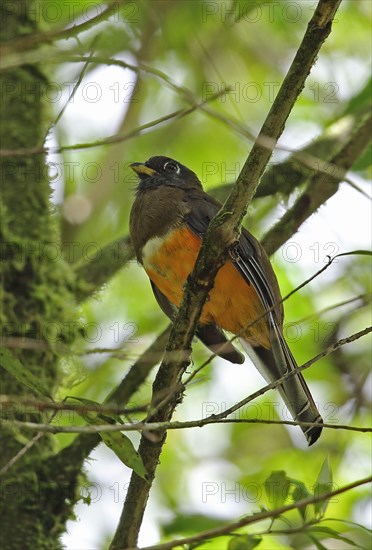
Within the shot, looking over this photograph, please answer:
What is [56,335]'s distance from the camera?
13.2ft

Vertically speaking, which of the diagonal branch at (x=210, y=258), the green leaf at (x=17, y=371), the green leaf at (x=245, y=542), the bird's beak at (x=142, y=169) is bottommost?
the green leaf at (x=245, y=542)

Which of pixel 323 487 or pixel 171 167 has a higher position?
pixel 171 167

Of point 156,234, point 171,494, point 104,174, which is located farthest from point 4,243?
point 171,494

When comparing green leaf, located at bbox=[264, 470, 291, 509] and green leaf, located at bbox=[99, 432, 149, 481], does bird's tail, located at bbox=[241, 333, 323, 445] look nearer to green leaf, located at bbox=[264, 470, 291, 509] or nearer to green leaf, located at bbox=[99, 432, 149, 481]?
green leaf, located at bbox=[264, 470, 291, 509]

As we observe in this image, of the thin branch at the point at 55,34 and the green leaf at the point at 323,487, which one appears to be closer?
the green leaf at the point at 323,487

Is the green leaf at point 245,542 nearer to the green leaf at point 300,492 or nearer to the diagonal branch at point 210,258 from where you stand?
the green leaf at point 300,492

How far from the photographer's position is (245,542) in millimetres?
2443

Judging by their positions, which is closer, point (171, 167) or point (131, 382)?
point (131, 382)

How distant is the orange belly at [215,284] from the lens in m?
3.92

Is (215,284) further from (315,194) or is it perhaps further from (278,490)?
(278,490)

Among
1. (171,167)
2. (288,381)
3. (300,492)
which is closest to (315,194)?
(288,381)

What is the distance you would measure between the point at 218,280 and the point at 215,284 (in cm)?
3

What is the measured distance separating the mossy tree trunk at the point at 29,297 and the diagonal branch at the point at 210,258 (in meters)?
0.58

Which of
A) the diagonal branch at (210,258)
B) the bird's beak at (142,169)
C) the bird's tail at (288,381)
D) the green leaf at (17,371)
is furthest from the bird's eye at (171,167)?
the green leaf at (17,371)
